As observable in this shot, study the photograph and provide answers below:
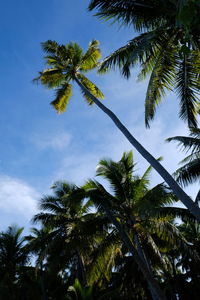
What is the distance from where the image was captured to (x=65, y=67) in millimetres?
12156

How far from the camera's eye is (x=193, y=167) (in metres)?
10.4

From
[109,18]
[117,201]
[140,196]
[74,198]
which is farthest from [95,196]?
[109,18]

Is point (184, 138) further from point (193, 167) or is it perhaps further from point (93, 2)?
point (93, 2)

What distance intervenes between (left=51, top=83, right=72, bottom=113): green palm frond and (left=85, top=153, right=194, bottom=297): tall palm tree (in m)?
3.80

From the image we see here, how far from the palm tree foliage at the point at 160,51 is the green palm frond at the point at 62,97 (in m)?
4.80

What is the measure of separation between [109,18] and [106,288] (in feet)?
63.2

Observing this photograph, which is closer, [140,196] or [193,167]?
[193,167]

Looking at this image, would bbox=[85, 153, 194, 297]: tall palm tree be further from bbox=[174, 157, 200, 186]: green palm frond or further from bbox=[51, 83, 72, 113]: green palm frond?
bbox=[51, 83, 72, 113]: green palm frond

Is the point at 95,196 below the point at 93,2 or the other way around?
below

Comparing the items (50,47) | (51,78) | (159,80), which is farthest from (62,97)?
(159,80)

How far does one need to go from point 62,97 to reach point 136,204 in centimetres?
667

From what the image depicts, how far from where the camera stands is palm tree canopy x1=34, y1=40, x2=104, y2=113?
40.5 ft

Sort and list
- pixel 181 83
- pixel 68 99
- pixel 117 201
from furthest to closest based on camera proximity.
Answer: pixel 68 99 < pixel 117 201 < pixel 181 83

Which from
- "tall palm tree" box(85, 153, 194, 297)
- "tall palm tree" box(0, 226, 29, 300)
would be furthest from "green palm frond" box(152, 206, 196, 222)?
"tall palm tree" box(0, 226, 29, 300)
